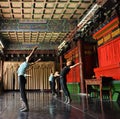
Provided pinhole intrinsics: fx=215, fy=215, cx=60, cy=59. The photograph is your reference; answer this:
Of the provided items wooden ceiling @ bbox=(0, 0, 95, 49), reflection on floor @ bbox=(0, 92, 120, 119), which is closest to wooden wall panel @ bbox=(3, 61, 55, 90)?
wooden ceiling @ bbox=(0, 0, 95, 49)

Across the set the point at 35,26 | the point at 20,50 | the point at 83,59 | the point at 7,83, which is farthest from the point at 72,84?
the point at 7,83

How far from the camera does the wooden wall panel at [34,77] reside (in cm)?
2156

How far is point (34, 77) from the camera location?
22.0m

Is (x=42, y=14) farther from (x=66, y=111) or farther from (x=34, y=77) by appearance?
(x=34, y=77)

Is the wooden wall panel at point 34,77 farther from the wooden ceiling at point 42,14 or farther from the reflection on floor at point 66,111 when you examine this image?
the reflection on floor at point 66,111

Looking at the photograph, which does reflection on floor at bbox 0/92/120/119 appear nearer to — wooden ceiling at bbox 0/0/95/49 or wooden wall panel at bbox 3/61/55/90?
wooden ceiling at bbox 0/0/95/49

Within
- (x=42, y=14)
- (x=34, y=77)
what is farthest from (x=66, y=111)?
(x=34, y=77)

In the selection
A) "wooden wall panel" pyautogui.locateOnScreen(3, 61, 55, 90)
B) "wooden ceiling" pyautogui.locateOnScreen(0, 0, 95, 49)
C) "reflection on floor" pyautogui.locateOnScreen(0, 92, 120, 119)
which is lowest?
"reflection on floor" pyautogui.locateOnScreen(0, 92, 120, 119)

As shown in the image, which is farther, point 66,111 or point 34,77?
point 34,77

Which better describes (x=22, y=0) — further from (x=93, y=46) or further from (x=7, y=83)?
(x=7, y=83)

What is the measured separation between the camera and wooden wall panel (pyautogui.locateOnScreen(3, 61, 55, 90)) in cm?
2156

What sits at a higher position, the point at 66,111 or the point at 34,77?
the point at 34,77

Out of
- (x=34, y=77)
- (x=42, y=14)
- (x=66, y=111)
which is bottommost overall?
(x=66, y=111)

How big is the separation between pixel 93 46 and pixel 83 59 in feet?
4.87
